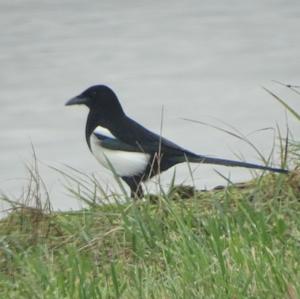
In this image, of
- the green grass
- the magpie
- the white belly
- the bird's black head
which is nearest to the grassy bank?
the green grass

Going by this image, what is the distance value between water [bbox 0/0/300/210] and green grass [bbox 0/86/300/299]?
1.61 m

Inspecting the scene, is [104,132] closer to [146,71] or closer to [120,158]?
[120,158]

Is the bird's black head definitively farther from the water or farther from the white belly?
the water

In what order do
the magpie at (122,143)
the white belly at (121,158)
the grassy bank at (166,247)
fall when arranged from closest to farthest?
the grassy bank at (166,247)
the magpie at (122,143)
the white belly at (121,158)

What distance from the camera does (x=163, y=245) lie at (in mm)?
4609

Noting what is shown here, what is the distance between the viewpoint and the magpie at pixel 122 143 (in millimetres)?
6746

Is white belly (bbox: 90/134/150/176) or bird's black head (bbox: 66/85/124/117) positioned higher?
bird's black head (bbox: 66/85/124/117)

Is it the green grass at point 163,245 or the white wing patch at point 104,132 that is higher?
the white wing patch at point 104,132

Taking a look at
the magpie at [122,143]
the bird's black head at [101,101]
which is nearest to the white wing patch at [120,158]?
the magpie at [122,143]

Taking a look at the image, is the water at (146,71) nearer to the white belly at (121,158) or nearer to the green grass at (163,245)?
the white belly at (121,158)

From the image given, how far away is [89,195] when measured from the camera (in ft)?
17.3

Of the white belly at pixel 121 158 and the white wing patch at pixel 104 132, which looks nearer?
the white belly at pixel 121 158

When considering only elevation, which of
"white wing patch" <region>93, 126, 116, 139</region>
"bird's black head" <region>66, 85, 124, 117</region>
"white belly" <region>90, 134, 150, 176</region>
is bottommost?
"white belly" <region>90, 134, 150, 176</region>

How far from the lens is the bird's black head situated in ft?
23.9
